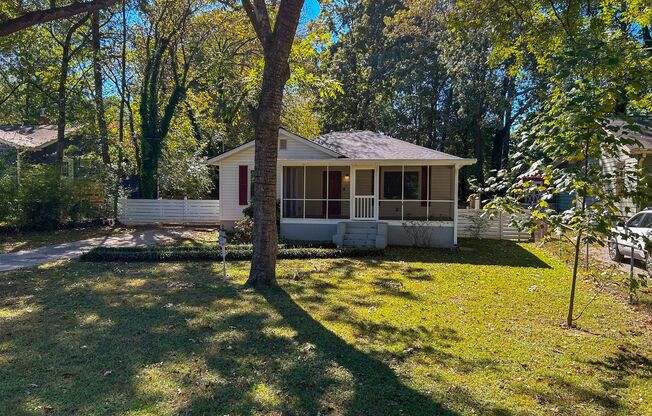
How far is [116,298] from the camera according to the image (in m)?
6.79

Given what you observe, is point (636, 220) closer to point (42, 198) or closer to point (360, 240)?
point (360, 240)

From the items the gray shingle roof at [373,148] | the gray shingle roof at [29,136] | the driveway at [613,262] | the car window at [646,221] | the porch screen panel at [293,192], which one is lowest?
the driveway at [613,262]

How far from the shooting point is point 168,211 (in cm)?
1883

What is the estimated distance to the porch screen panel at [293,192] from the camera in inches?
588

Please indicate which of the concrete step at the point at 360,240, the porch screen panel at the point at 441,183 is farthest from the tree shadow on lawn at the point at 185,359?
the porch screen panel at the point at 441,183

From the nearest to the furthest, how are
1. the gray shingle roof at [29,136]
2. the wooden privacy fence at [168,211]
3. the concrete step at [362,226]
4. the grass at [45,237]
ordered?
the grass at [45,237] → the concrete step at [362,226] → the wooden privacy fence at [168,211] → the gray shingle roof at [29,136]

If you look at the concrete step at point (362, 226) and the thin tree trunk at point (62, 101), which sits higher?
the thin tree trunk at point (62, 101)

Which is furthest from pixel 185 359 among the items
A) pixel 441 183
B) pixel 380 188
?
pixel 441 183

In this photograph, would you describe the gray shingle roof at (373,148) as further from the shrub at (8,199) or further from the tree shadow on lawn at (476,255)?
Result: the shrub at (8,199)

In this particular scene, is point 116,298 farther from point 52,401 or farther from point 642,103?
point 642,103

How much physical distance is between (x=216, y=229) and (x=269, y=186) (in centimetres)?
1151

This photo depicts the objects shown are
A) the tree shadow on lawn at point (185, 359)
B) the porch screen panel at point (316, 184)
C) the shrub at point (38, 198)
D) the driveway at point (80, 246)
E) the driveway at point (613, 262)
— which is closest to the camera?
the tree shadow on lawn at point (185, 359)

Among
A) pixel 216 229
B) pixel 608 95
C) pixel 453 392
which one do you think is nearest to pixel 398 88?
pixel 216 229

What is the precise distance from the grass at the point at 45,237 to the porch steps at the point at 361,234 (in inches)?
363
